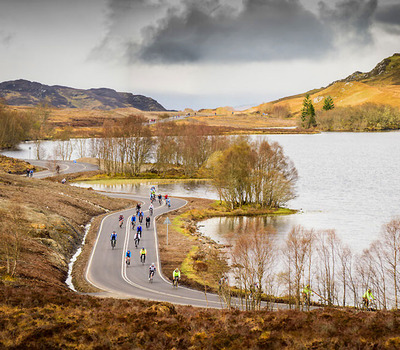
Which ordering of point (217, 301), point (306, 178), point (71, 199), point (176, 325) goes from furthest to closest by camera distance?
point (306, 178) < point (71, 199) < point (217, 301) < point (176, 325)

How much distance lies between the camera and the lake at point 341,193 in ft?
192

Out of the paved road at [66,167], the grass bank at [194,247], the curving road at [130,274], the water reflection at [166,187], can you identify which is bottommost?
the grass bank at [194,247]

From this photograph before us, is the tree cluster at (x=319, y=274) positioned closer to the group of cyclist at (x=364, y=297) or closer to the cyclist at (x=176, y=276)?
the group of cyclist at (x=364, y=297)

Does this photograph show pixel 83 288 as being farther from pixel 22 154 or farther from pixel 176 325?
pixel 22 154

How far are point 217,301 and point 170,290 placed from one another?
14.7 ft

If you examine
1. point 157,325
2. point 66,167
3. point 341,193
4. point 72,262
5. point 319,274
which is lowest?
point 319,274

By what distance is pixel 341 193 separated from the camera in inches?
3300

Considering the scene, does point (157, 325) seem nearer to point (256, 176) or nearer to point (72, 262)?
point (72, 262)

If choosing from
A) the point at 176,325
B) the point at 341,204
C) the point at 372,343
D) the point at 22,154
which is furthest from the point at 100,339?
the point at 22,154

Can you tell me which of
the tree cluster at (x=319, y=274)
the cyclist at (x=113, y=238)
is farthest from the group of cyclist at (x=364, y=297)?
the cyclist at (x=113, y=238)

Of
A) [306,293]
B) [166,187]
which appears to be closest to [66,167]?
[166,187]

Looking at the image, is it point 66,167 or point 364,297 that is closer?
point 364,297

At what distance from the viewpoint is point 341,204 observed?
2884 inches

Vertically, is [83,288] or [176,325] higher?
[176,325]
